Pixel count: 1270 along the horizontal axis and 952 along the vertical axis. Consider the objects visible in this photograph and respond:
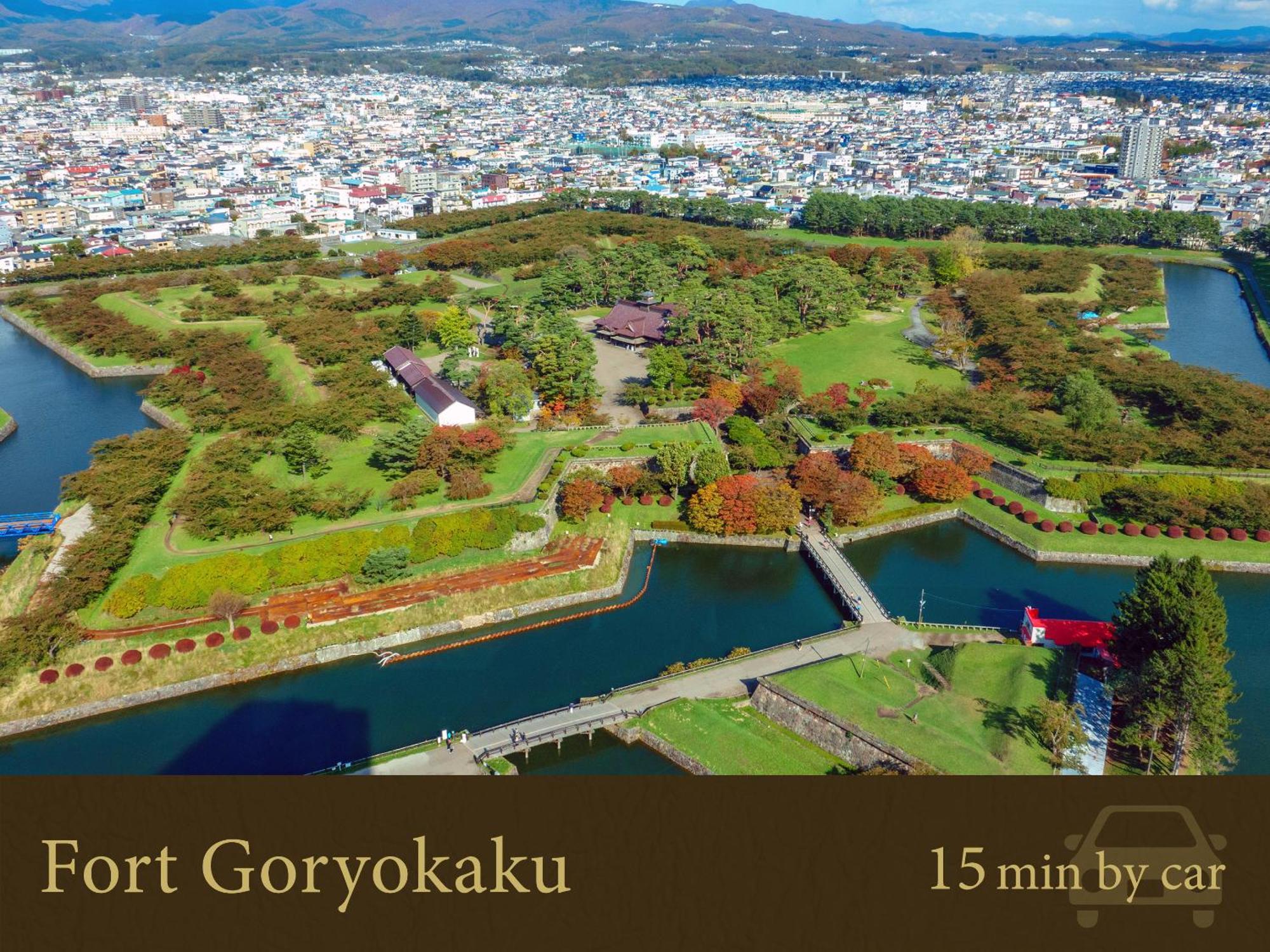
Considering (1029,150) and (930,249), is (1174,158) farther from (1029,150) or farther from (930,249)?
(930,249)

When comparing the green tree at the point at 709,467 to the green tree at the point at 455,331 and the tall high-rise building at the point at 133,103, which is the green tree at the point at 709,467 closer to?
the green tree at the point at 455,331

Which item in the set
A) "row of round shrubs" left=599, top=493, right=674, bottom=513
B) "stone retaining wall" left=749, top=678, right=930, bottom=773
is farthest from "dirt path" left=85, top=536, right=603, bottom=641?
"stone retaining wall" left=749, top=678, right=930, bottom=773

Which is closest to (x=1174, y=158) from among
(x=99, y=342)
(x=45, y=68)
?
(x=99, y=342)

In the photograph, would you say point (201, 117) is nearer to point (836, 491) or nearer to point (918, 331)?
point (918, 331)

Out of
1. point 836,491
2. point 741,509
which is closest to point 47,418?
point 741,509

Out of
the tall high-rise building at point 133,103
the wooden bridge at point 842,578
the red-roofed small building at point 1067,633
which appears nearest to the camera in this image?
the red-roofed small building at point 1067,633

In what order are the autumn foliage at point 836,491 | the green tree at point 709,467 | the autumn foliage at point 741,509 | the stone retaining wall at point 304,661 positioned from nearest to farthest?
the stone retaining wall at point 304,661 → the autumn foliage at point 741,509 → the autumn foliage at point 836,491 → the green tree at point 709,467

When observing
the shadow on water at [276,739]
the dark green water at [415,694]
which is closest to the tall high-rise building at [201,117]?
the dark green water at [415,694]
